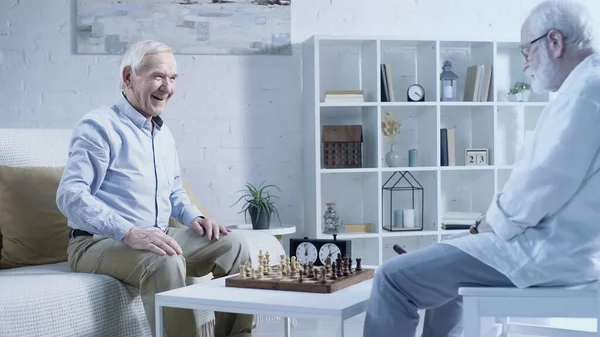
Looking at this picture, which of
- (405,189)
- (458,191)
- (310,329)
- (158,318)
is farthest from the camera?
(458,191)

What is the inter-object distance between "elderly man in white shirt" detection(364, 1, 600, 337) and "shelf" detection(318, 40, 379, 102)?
2157 mm

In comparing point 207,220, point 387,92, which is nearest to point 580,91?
point 207,220

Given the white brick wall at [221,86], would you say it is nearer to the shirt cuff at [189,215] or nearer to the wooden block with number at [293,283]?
the shirt cuff at [189,215]

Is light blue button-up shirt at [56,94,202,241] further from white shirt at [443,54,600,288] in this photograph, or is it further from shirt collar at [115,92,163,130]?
white shirt at [443,54,600,288]

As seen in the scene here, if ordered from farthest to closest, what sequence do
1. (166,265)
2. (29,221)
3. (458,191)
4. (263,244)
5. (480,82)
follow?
(458,191) < (480,82) < (263,244) < (29,221) < (166,265)

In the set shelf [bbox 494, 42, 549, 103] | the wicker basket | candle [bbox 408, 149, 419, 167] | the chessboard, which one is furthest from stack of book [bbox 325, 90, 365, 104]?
the chessboard

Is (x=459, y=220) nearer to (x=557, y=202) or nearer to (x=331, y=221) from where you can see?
(x=331, y=221)

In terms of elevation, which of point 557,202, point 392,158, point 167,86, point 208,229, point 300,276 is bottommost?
point 300,276

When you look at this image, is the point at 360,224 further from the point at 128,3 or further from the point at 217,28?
the point at 128,3

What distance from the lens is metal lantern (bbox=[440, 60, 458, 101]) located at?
4.23 meters

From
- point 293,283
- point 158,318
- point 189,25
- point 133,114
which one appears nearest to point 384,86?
point 189,25

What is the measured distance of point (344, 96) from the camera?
408 cm

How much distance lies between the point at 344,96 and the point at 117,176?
174cm

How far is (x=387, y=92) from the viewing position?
4.14m
